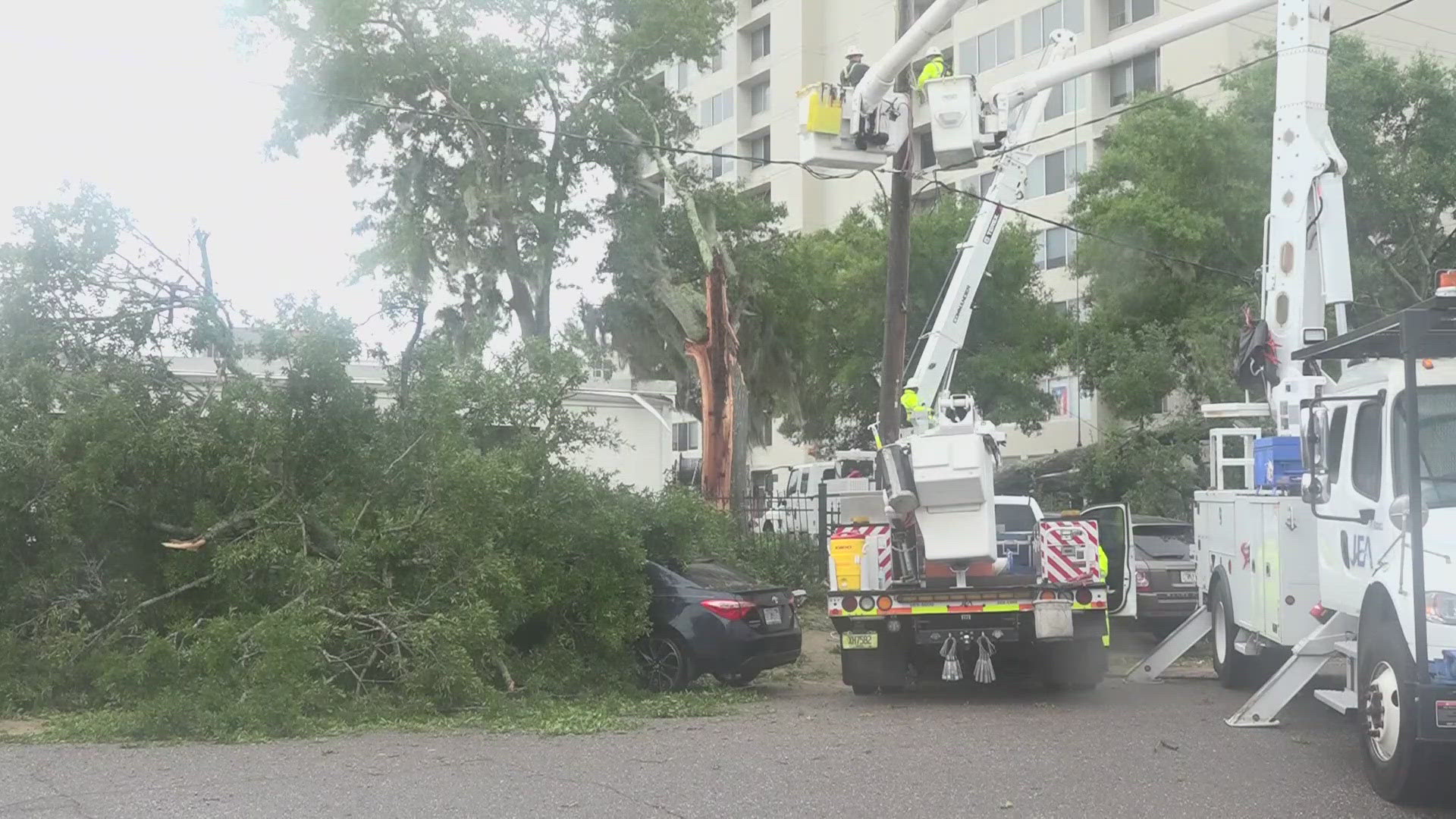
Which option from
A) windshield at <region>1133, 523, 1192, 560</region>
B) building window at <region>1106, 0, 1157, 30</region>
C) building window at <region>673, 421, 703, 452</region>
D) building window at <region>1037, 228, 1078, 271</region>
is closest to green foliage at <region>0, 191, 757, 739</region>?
windshield at <region>1133, 523, 1192, 560</region>

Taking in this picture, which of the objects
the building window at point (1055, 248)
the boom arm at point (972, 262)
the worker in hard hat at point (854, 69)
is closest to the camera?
the worker in hard hat at point (854, 69)

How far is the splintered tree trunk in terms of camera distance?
848 inches

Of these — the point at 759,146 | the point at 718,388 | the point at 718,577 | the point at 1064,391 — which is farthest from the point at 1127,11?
the point at 718,577

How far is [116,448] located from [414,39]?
14613 mm

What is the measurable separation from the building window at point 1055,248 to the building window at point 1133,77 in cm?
392

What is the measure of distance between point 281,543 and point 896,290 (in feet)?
26.3

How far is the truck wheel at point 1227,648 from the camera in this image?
12648 mm

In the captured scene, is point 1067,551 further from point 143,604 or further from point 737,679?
point 143,604

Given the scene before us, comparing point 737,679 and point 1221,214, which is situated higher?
point 1221,214

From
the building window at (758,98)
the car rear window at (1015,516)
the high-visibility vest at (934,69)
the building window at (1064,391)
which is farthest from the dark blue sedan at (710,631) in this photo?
the building window at (758,98)

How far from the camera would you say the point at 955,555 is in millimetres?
12031

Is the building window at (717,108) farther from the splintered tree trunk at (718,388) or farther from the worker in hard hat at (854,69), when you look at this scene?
the worker in hard hat at (854,69)

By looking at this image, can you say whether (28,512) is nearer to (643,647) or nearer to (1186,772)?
(643,647)

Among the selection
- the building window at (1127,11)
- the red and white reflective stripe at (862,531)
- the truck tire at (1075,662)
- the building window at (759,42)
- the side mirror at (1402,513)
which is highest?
the building window at (759,42)
